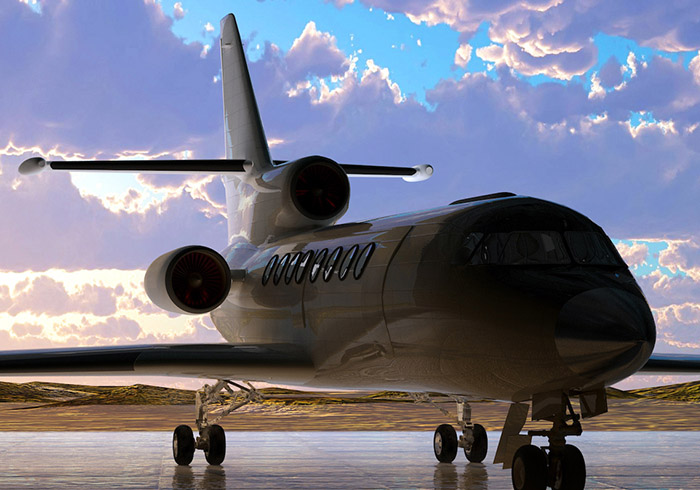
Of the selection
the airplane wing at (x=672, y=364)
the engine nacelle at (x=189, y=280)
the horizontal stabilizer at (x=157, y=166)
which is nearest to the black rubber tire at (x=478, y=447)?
the airplane wing at (x=672, y=364)

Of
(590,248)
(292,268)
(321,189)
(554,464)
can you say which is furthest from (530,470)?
(321,189)

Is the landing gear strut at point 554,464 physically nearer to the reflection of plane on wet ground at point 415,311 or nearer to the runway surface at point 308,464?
the reflection of plane on wet ground at point 415,311

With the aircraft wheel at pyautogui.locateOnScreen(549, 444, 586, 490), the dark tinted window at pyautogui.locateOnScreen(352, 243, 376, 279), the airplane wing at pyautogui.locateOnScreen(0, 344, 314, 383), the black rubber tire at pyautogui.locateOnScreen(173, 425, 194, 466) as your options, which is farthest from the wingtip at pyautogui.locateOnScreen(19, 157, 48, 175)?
the aircraft wheel at pyautogui.locateOnScreen(549, 444, 586, 490)

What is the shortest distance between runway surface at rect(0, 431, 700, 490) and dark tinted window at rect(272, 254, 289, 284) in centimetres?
301

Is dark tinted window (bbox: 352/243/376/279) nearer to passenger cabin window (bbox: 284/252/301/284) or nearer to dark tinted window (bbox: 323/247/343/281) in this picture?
dark tinted window (bbox: 323/247/343/281)

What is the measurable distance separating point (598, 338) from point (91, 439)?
51.2 feet

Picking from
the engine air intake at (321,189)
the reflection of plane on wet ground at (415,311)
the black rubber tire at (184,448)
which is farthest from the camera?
the engine air intake at (321,189)

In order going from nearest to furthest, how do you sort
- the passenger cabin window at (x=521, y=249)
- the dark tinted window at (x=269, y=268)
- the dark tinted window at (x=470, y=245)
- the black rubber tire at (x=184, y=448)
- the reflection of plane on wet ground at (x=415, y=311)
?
the reflection of plane on wet ground at (x=415, y=311) < the passenger cabin window at (x=521, y=249) < the dark tinted window at (x=470, y=245) < the dark tinted window at (x=269, y=268) < the black rubber tire at (x=184, y=448)

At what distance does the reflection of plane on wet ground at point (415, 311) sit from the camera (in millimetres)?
10047

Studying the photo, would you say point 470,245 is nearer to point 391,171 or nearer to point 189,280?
point 189,280

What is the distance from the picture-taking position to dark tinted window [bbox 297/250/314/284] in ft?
48.6

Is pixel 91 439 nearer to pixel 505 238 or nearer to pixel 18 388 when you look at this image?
pixel 505 238

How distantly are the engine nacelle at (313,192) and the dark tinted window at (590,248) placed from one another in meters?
6.74

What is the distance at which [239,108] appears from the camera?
70.6 feet
